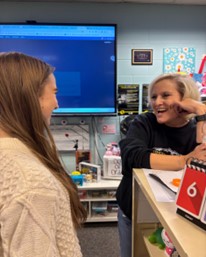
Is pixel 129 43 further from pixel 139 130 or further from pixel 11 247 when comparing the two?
pixel 11 247

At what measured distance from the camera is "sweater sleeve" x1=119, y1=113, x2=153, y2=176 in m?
1.24

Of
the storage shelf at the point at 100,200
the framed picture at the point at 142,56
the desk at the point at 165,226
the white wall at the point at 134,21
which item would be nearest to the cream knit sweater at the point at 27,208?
the desk at the point at 165,226

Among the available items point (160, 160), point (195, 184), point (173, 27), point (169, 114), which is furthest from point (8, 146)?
point (173, 27)

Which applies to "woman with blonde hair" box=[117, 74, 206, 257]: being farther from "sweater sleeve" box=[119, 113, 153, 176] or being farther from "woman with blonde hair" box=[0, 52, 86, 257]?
"woman with blonde hair" box=[0, 52, 86, 257]

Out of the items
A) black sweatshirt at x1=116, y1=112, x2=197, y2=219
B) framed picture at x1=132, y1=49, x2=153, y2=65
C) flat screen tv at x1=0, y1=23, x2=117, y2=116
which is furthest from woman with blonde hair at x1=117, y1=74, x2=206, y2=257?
framed picture at x1=132, y1=49, x2=153, y2=65

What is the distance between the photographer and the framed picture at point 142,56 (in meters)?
2.97

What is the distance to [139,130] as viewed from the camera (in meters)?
1.38

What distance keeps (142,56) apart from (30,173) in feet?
8.47

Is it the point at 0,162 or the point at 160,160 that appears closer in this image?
the point at 0,162

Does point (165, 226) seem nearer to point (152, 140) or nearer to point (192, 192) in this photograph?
point (192, 192)

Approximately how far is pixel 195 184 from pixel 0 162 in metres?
0.54

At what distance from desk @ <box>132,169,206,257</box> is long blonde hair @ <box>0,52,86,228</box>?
383 mm

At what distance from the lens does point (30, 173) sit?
639 millimetres

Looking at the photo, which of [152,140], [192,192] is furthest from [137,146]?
[192,192]
